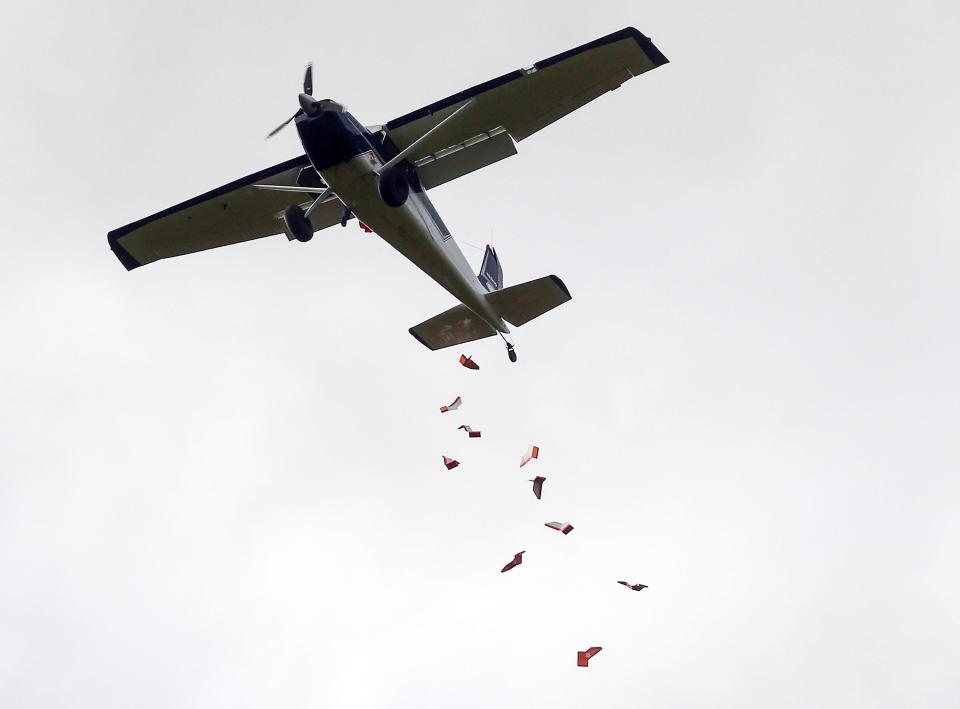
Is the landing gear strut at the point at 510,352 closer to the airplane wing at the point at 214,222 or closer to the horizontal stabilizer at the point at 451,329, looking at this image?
the horizontal stabilizer at the point at 451,329

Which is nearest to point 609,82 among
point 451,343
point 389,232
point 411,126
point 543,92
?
point 543,92

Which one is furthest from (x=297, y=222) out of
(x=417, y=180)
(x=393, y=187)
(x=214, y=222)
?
(x=214, y=222)

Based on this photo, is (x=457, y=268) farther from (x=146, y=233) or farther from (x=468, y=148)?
(x=146, y=233)

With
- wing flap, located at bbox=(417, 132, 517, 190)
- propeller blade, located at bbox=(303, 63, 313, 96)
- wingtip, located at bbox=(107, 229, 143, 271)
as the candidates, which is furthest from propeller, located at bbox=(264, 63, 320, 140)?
wingtip, located at bbox=(107, 229, 143, 271)

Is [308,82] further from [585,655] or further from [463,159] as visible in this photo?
[585,655]

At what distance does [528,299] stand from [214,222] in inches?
269

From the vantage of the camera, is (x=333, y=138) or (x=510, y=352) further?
(x=510, y=352)

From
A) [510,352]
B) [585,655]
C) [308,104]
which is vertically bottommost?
[585,655]

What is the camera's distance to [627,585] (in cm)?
1453

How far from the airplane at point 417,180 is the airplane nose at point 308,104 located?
0.7 inches

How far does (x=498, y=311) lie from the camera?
19.0m

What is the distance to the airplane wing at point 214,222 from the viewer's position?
61.1 feet

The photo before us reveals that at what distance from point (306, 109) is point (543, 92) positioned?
14.6 ft

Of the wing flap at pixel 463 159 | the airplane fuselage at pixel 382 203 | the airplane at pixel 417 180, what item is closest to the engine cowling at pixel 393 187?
the airplane at pixel 417 180
